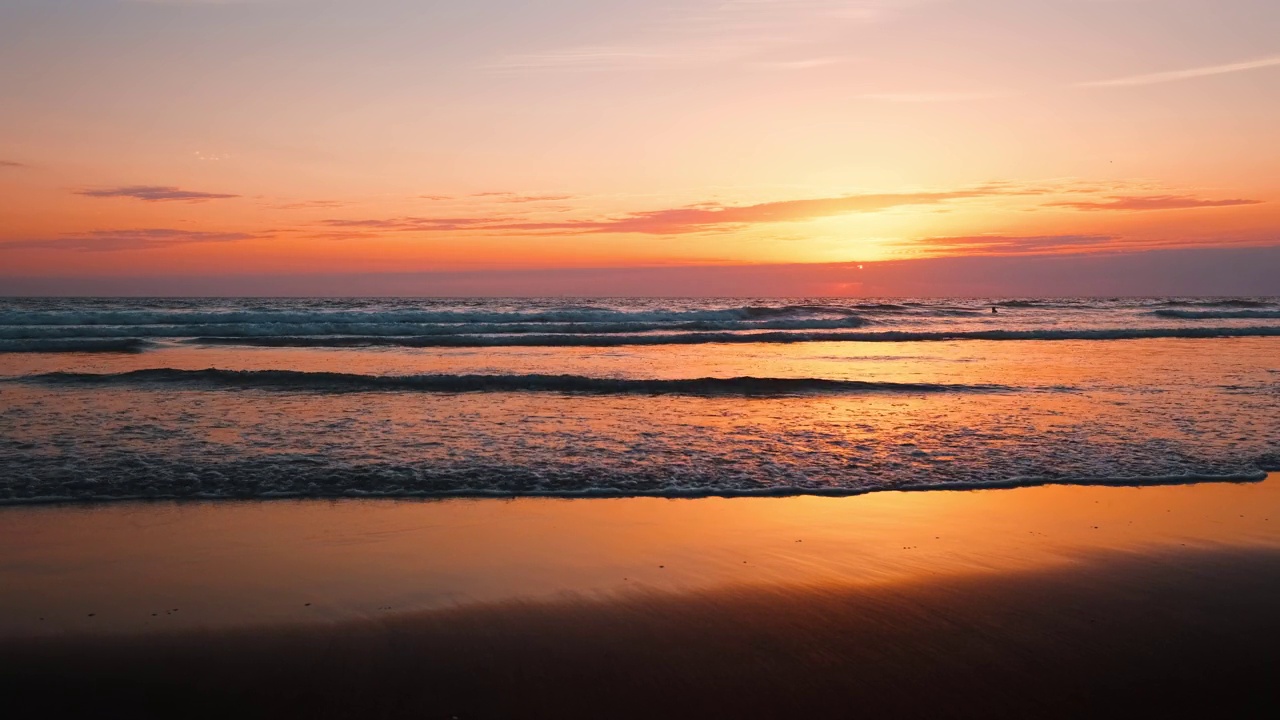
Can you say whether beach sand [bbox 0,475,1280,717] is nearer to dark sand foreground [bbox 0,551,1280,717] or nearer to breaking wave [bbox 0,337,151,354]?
dark sand foreground [bbox 0,551,1280,717]

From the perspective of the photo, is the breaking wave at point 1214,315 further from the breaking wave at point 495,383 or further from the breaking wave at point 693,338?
the breaking wave at point 495,383

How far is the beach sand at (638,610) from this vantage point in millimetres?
4074

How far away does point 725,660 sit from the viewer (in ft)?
14.4

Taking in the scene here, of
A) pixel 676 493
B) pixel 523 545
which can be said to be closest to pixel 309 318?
pixel 676 493

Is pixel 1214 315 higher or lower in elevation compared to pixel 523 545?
higher

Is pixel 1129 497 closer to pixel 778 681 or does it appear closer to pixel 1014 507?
pixel 1014 507

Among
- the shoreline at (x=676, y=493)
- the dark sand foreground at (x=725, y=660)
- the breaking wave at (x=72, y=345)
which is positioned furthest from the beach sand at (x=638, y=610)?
the breaking wave at (x=72, y=345)

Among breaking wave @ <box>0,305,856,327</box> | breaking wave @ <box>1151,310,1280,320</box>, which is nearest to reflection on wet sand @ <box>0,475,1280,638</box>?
breaking wave @ <box>0,305,856,327</box>

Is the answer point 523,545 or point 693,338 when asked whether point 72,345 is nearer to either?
point 693,338

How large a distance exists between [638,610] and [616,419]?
282 inches

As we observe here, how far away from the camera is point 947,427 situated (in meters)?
11.3

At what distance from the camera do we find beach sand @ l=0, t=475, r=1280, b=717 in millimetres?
4074

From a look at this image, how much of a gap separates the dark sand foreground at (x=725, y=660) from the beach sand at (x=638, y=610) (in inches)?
0.6

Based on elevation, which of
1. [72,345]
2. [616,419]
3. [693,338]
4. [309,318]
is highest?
[309,318]
